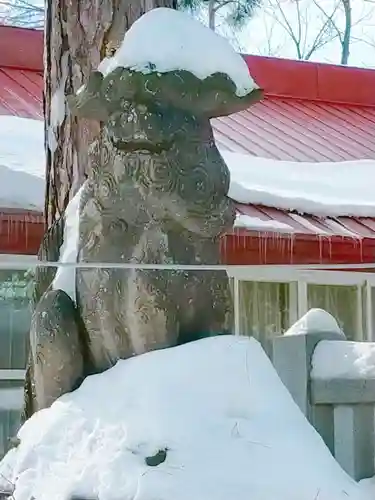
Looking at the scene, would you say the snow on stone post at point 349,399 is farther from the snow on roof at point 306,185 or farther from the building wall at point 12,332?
the building wall at point 12,332

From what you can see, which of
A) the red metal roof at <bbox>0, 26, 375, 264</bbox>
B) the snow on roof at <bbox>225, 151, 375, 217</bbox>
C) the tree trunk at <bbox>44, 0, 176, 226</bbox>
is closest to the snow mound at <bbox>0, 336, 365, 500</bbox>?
the tree trunk at <bbox>44, 0, 176, 226</bbox>

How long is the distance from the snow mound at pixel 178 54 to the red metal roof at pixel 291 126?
2703mm

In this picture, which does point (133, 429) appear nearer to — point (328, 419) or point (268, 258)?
point (328, 419)

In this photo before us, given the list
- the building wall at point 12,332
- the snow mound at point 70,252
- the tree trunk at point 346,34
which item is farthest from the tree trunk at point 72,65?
the tree trunk at point 346,34

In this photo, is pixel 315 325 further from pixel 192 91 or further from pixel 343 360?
pixel 192 91

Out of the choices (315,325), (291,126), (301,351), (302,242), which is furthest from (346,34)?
(301,351)

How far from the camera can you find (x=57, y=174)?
3.59 metres

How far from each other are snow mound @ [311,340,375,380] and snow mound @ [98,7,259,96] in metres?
0.81

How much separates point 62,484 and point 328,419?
0.86 meters

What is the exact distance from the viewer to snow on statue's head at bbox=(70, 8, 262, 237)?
2.25 m

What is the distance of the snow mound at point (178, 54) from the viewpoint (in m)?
2.25

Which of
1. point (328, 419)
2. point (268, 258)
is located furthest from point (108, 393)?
point (268, 258)

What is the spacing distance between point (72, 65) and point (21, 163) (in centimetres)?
215

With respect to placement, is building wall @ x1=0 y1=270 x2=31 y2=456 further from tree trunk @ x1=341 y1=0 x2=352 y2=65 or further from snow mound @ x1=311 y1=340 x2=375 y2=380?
tree trunk @ x1=341 y1=0 x2=352 y2=65
